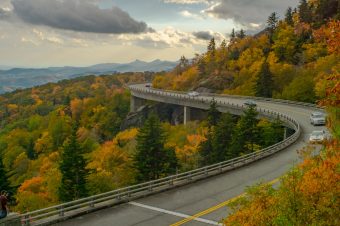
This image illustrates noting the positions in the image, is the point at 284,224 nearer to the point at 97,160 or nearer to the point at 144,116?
the point at 97,160

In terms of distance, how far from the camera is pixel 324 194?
12.1m

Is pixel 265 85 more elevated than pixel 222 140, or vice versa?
pixel 265 85

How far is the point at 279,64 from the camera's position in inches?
3684

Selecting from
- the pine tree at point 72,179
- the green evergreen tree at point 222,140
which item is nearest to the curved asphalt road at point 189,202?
the pine tree at point 72,179

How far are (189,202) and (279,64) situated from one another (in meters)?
A: 76.1

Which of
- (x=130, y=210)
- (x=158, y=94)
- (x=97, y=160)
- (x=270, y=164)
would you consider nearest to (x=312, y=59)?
(x=158, y=94)

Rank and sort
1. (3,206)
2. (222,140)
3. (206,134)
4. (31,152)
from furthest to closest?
1. (31,152)
2. (206,134)
3. (222,140)
4. (3,206)

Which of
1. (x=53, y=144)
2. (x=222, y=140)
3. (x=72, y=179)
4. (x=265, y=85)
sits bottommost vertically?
(x=53, y=144)

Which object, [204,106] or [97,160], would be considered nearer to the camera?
[97,160]

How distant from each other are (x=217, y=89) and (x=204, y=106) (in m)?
24.9

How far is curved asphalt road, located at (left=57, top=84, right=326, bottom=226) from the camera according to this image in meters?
19.7

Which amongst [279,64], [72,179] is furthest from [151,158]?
[279,64]

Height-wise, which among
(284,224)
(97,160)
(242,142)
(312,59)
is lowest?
(97,160)

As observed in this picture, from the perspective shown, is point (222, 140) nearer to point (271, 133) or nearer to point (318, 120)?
point (271, 133)
